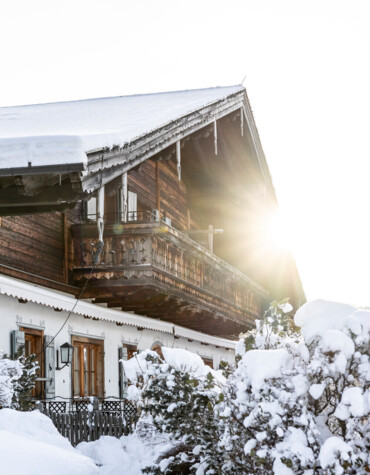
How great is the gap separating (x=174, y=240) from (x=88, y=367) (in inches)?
130

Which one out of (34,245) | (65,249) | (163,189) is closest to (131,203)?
(163,189)

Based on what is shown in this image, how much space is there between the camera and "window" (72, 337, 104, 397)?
53.0ft

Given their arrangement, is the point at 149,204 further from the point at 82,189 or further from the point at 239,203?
the point at 82,189

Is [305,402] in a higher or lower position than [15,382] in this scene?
lower

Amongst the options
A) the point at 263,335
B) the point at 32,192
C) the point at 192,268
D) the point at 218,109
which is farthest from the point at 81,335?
the point at 263,335

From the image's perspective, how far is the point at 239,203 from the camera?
960 inches

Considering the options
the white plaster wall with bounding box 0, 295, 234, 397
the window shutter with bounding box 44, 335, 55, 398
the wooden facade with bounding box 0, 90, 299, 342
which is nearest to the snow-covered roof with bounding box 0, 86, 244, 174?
the wooden facade with bounding box 0, 90, 299, 342

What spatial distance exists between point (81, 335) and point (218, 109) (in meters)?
5.97

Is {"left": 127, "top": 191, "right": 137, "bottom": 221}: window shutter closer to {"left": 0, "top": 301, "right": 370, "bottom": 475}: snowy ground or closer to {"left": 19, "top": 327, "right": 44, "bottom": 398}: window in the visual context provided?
{"left": 19, "top": 327, "right": 44, "bottom": 398}: window

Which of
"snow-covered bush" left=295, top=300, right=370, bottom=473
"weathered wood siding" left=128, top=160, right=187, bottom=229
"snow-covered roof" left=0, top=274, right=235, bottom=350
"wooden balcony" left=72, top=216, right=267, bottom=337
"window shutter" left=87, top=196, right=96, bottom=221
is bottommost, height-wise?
"snow-covered bush" left=295, top=300, right=370, bottom=473

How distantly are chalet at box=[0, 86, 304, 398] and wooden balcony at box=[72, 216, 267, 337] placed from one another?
0.03 meters

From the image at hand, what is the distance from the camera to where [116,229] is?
14883 mm

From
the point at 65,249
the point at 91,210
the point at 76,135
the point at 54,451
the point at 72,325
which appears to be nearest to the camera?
the point at 54,451

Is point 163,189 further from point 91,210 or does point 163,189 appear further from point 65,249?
point 65,249
